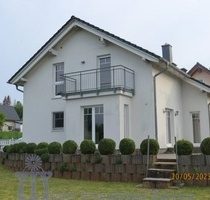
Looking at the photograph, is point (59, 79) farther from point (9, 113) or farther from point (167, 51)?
point (9, 113)

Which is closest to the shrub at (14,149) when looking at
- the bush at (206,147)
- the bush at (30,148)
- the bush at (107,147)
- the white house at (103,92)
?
the bush at (30,148)

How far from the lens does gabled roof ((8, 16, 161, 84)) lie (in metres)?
15.9

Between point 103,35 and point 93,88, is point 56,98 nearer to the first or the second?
point 93,88

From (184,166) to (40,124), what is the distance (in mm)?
10656

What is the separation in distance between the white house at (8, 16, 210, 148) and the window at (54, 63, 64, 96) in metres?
0.04

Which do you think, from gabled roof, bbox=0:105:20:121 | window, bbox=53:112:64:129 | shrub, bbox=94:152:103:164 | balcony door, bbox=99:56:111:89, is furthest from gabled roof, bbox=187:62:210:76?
gabled roof, bbox=0:105:20:121

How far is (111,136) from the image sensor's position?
15.4 m

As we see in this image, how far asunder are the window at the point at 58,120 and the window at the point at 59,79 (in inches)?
48.5

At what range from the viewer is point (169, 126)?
18.0 meters

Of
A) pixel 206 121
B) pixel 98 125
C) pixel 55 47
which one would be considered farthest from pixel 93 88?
pixel 206 121

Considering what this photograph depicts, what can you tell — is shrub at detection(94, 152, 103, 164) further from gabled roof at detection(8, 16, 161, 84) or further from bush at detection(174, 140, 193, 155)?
gabled roof at detection(8, 16, 161, 84)

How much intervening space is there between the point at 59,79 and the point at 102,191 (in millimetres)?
10938

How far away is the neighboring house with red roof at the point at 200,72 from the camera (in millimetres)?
31312

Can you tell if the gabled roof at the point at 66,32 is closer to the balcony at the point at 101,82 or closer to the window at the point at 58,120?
the balcony at the point at 101,82
